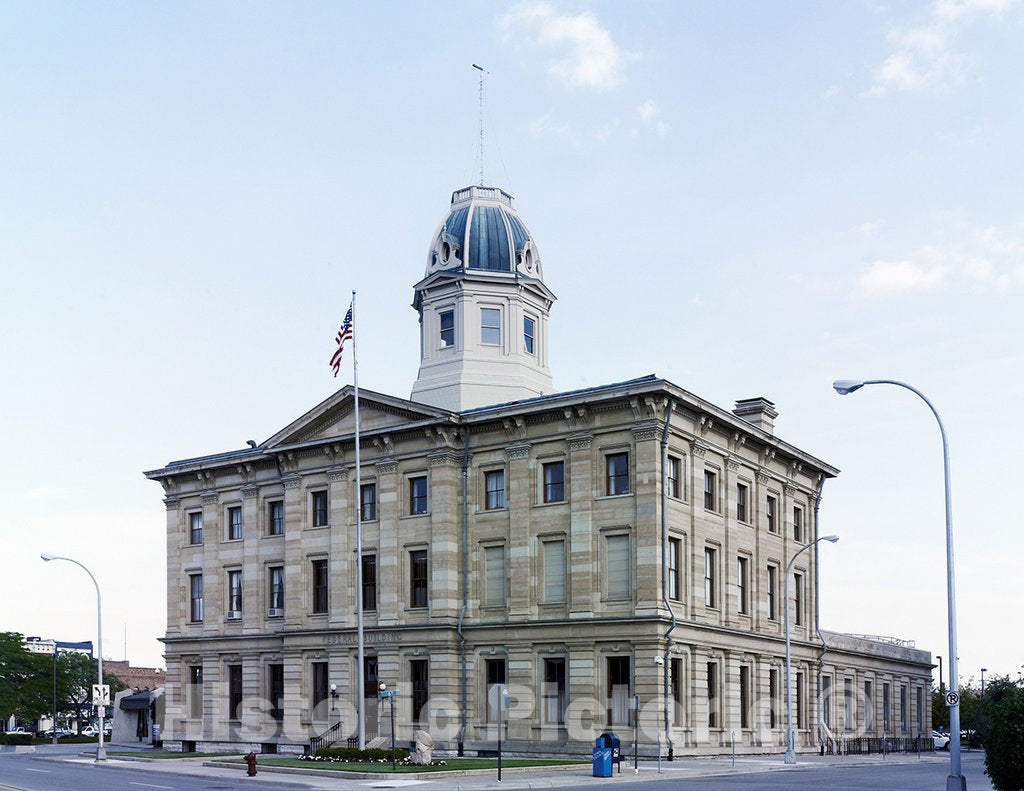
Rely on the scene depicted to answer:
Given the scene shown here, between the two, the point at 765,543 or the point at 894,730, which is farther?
the point at 894,730

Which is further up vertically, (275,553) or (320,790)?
(275,553)

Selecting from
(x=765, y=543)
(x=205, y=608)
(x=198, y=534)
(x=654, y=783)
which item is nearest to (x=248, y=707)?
(x=205, y=608)

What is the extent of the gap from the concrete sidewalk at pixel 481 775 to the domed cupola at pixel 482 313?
64.2ft

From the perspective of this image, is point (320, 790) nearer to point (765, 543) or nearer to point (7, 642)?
point (765, 543)

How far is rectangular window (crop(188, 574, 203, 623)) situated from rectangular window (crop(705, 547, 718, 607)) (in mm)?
27755

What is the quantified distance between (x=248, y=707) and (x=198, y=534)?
33.3 feet

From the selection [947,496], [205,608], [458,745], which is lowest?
[458,745]

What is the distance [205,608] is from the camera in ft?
211

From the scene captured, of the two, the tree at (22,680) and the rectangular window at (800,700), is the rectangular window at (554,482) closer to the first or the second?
the rectangular window at (800,700)

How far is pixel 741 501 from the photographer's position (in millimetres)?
56906

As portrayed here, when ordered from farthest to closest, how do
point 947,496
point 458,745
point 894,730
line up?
point 894,730
point 458,745
point 947,496

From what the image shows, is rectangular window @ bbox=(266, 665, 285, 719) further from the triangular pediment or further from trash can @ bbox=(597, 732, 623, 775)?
trash can @ bbox=(597, 732, 623, 775)

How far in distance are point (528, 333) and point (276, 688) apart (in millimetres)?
21419

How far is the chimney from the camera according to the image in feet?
200
